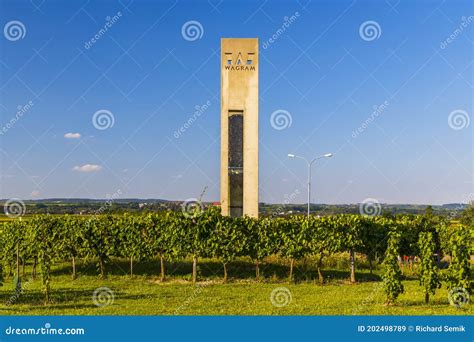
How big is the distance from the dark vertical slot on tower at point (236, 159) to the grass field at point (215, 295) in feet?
11.1

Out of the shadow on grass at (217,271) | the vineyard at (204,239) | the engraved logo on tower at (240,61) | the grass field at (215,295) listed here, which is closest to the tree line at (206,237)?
the vineyard at (204,239)

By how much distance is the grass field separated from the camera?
13.4 m

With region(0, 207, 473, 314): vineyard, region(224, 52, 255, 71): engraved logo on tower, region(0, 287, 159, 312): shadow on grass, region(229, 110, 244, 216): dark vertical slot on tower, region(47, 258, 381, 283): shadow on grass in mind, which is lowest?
region(0, 287, 159, 312): shadow on grass

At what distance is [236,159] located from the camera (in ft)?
77.7

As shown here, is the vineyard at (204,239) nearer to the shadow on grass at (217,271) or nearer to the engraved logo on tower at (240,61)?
the shadow on grass at (217,271)

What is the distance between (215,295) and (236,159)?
9040 mm

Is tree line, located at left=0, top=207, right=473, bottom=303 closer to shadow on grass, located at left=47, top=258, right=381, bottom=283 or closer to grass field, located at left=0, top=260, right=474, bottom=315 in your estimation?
shadow on grass, located at left=47, top=258, right=381, bottom=283

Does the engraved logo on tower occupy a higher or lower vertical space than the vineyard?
higher

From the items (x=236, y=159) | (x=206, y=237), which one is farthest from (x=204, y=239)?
(x=236, y=159)

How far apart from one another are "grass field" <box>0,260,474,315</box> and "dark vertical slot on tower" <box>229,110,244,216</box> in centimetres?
339

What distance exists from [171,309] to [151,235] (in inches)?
291

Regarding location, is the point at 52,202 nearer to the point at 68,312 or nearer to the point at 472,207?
the point at 68,312

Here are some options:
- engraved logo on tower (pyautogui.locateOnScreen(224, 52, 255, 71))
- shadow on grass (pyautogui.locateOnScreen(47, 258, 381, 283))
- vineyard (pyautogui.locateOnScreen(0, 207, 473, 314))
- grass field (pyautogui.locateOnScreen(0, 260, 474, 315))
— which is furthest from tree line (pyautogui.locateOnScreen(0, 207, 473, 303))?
engraved logo on tower (pyautogui.locateOnScreen(224, 52, 255, 71))

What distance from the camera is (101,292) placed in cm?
1692
